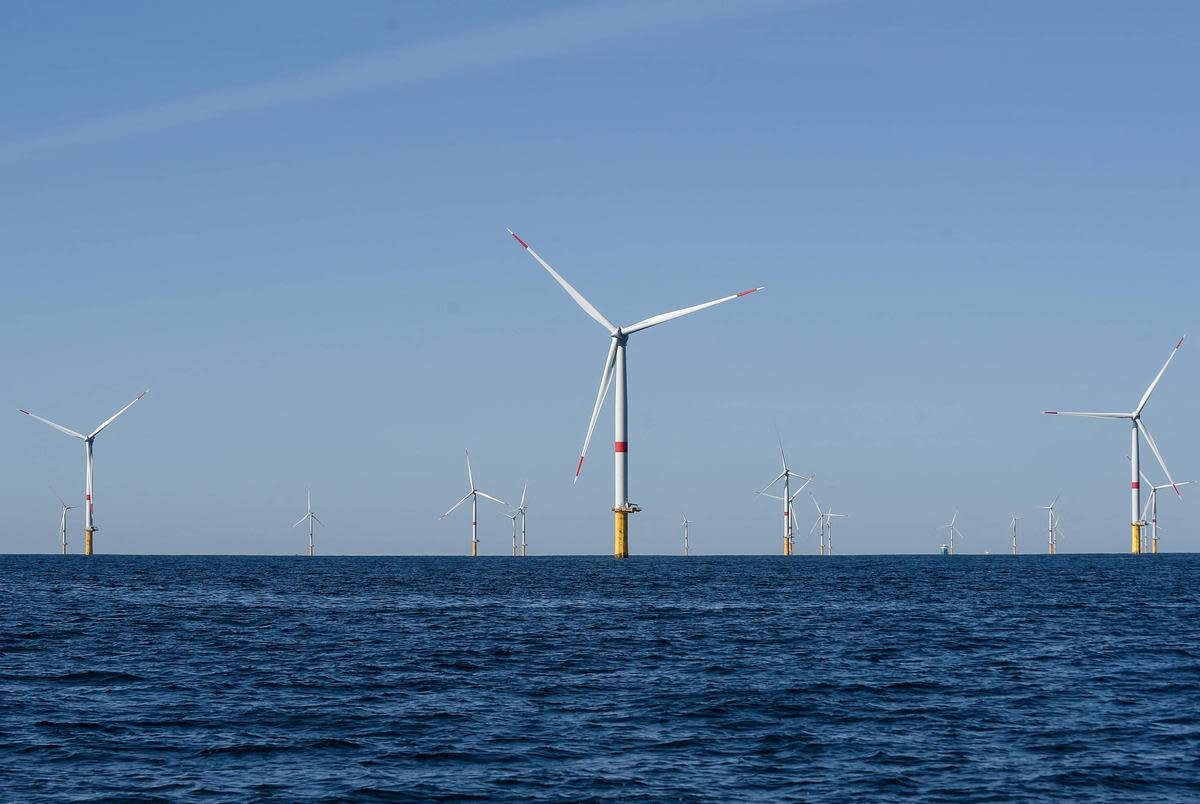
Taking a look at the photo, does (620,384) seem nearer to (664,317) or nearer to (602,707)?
(664,317)

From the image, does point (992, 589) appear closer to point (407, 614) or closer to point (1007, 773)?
point (407, 614)

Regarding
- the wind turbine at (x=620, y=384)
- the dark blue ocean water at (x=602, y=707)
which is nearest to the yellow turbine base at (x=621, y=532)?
the wind turbine at (x=620, y=384)

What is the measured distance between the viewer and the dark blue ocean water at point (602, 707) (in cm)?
2822

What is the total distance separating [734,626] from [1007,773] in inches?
1516

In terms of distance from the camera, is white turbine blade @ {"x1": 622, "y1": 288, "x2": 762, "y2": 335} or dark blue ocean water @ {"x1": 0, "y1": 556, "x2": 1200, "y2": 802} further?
white turbine blade @ {"x1": 622, "y1": 288, "x2": 762, "y2": 335}

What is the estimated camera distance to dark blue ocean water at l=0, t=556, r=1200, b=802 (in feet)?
92.6

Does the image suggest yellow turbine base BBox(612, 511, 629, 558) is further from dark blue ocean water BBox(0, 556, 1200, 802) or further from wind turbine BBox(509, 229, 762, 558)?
dark blue ocean water BBox(0, 556, 1200, 802)

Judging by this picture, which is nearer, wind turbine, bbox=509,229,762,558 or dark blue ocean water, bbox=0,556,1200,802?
dark blue ocean water, bbox=0,556,1200,802

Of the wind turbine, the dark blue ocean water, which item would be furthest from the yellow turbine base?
the dark blue ocean water

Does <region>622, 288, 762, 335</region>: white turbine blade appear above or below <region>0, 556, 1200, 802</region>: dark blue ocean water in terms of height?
above

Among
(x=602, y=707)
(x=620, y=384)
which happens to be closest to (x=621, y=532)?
(x=620, y=384)

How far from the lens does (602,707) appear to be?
1495 inches

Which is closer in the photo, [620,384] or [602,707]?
[602,707]

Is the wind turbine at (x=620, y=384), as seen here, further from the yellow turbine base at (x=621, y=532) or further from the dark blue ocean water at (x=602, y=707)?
the dark blue ocean water at (x=602, y=707)
